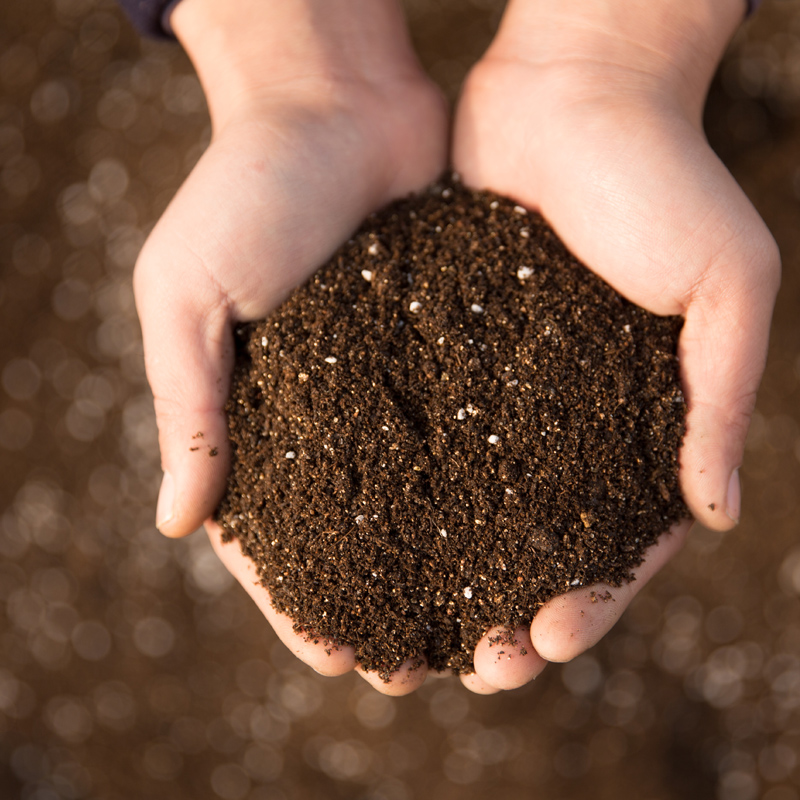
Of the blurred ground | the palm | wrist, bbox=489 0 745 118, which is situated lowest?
the blurred ground

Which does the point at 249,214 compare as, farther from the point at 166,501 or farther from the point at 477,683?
the point at 477,683

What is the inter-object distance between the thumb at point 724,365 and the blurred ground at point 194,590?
961 mm

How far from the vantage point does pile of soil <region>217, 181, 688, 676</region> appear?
1347 millimetres

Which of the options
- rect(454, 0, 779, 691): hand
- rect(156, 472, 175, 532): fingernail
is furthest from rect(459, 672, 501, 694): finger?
rect(156, 472, 175, 532): fingernail

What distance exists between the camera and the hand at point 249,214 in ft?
4.79

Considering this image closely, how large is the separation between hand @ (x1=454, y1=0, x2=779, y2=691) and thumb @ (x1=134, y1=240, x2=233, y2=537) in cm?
78

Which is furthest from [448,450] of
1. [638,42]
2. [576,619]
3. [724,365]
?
[638,42]

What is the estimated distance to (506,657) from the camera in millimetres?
1351

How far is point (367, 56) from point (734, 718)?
2.61 metres

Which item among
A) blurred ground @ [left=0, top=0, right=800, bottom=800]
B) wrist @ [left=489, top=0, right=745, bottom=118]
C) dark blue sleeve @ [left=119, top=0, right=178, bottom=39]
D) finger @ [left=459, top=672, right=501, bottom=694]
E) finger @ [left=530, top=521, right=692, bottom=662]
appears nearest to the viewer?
finger @ [left=530, top=521, right=692, bottom=662]

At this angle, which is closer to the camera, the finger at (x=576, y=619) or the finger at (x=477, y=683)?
the finger at (x=576, y=619)

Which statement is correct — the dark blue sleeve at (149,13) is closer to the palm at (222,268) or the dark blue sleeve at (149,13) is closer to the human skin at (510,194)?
the human skin at (510,194)

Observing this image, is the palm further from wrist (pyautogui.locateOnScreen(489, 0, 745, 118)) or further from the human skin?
wrist (pyautogui.locateOnScreen(489, 0, 745, 118))

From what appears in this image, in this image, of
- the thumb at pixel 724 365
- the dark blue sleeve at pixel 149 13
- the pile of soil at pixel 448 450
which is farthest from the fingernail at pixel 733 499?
the dark blue sleeve at pixel 149 13
